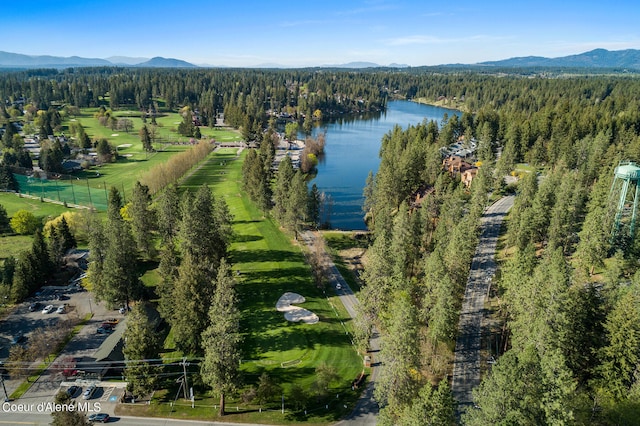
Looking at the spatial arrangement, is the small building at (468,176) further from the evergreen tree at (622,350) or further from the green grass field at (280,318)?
the evergreen tree at (622,350)

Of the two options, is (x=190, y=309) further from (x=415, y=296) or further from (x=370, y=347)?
(x=415, y=296)

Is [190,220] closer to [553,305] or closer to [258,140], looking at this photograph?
[553,305]

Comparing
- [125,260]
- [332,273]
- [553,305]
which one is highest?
[553,305]

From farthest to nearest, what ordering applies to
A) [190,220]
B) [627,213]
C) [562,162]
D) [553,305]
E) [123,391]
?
[562,162]
[627,213]
[190,220]
[123,391]
[553,305]

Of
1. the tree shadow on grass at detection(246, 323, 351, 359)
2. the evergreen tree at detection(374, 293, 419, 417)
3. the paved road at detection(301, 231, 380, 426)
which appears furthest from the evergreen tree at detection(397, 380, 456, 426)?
the tree shadow on grass at detection(246, 323, 351, 359)

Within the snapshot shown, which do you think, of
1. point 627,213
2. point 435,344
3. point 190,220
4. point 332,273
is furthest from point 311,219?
point 627,213

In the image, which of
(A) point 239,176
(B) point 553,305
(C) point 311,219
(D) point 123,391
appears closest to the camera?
(B) point 553,305
